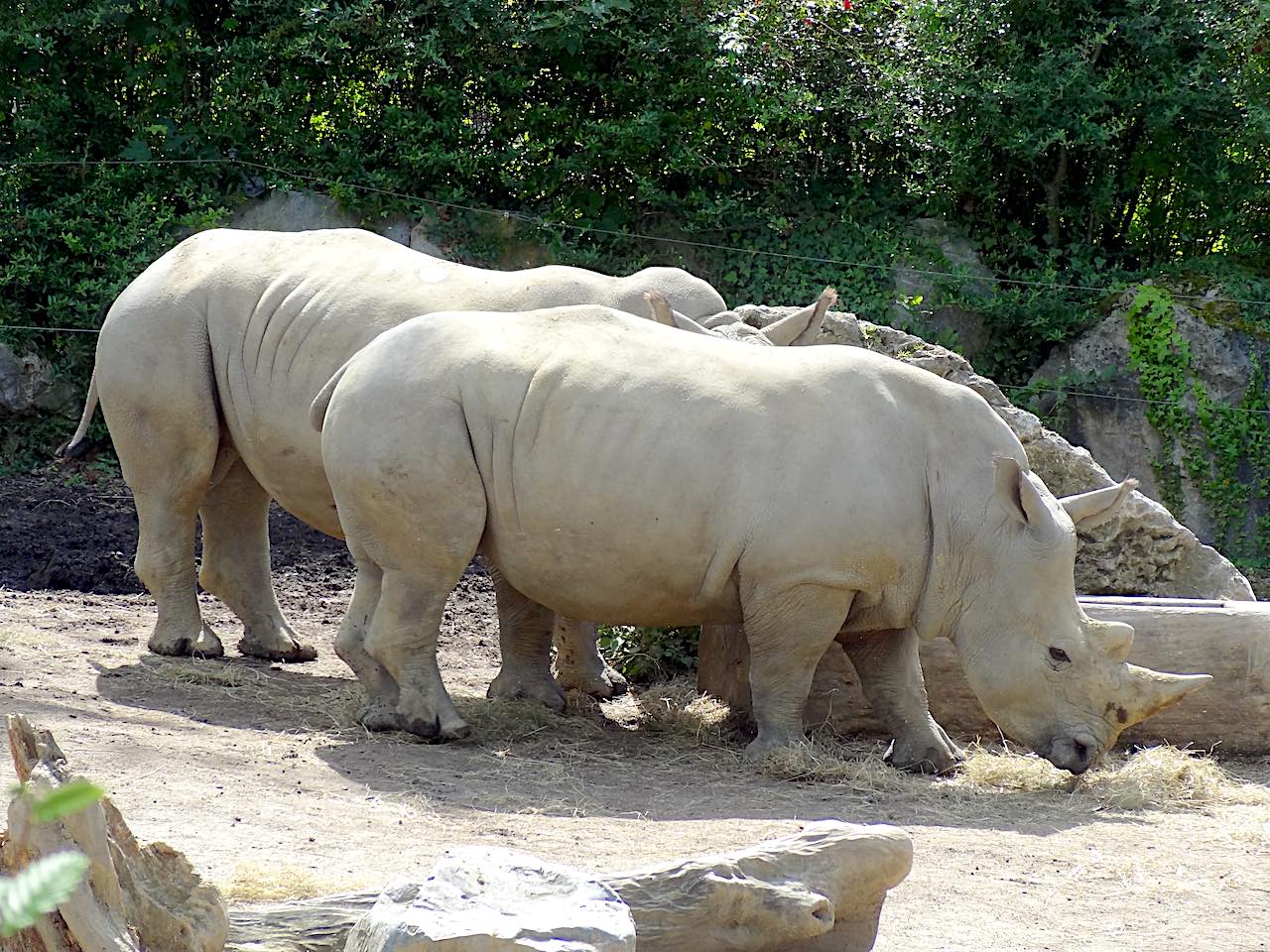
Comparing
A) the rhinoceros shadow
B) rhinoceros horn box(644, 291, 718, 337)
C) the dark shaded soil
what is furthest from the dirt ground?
rhinoceros horn box(644, 291, 718, 337)

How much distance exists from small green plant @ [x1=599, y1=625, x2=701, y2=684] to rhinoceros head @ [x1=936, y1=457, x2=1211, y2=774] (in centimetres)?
221

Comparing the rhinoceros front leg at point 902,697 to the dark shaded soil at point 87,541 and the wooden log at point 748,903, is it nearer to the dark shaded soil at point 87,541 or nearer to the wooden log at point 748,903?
the wooden log at point 748,903

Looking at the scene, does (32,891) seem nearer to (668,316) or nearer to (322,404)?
(322,404)

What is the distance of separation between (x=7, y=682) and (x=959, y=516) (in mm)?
4026

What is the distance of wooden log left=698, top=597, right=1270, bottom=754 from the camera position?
6816mm

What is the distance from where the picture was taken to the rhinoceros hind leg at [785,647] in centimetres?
624

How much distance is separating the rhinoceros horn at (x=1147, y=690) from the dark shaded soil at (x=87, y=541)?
18.3 ft

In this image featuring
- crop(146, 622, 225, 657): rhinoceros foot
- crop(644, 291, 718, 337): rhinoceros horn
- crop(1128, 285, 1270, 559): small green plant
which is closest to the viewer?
crop(644, 291, 718, 337): rhinoceros horn

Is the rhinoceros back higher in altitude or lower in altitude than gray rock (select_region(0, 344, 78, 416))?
higher

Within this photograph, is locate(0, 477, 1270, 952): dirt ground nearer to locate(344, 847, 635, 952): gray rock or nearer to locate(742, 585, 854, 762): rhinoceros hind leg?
locate(742, 585, 854, 762): rhinoceros hind leg

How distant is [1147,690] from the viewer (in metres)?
6.23

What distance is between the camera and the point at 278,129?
1239cm

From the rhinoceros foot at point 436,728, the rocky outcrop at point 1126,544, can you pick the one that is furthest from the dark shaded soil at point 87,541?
the rocky outcrop at point 1126,544

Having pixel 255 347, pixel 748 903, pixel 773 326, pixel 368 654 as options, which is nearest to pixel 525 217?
pixel 255 347
